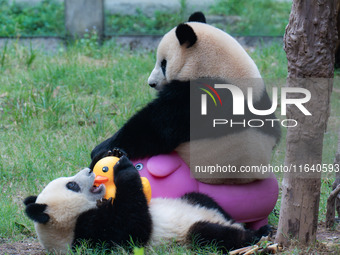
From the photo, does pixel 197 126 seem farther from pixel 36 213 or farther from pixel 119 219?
pixel 36 213

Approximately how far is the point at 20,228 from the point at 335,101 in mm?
3937

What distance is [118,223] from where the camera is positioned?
2.93 metres

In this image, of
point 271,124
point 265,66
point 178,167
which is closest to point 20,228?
point 178,167

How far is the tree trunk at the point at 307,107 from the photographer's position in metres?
2.70

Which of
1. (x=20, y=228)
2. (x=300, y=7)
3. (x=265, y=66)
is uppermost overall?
(x=300, y=7)

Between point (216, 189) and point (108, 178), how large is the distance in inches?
25.6

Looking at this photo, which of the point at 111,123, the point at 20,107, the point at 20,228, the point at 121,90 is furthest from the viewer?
the point at 121,90

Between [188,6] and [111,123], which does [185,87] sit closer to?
[111,123]

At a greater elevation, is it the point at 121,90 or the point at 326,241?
the point at 121,90

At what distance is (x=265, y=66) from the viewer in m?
6.39

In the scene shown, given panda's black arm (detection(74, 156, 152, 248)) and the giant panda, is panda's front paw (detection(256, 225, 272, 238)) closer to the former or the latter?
the giant panda

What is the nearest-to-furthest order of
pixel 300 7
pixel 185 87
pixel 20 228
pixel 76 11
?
pixel 300 7
pixel 185 87
pixel 20 228
pixel 76 11

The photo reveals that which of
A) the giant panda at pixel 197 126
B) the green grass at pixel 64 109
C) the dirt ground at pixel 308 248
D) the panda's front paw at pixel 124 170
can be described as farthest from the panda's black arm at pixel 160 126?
the dirt ground at pixel 308 248

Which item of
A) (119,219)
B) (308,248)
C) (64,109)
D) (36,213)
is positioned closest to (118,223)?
(119,219)
